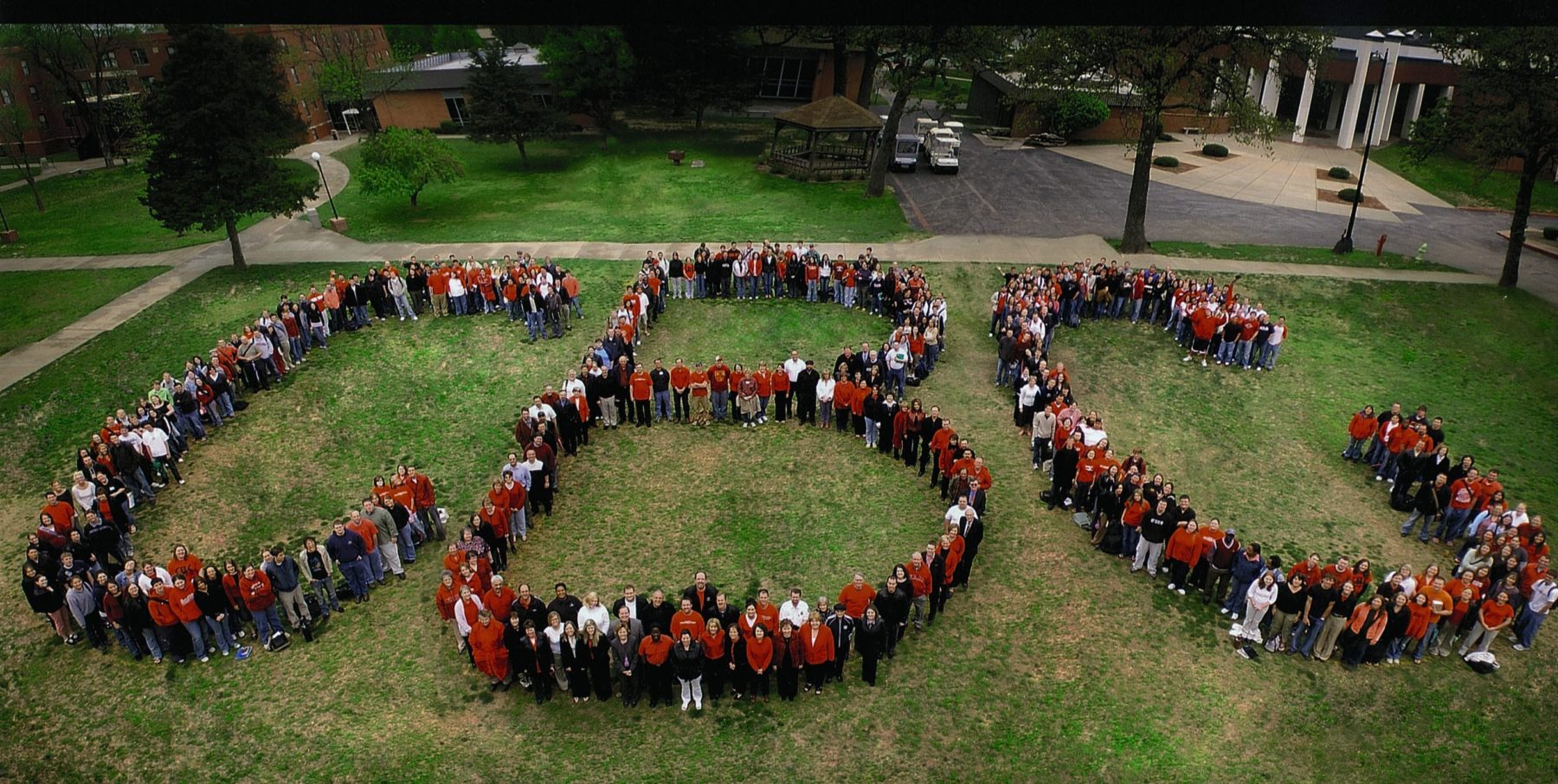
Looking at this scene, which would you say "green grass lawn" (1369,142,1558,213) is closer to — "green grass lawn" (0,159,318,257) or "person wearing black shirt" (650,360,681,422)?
"person wearing black shirt" (650,360,681,422)

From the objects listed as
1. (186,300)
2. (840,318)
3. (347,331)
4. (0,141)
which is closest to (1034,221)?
(840,318)

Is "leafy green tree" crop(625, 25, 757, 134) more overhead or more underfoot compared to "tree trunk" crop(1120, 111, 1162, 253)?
more overhead

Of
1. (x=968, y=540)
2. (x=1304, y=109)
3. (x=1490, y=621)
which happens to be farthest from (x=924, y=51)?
(x=1304, y=109)

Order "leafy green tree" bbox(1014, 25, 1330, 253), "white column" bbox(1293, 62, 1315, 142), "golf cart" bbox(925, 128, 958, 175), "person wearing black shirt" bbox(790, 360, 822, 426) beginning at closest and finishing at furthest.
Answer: "person wearing black shirt" bbox(790, 360, 822, 426) < "leafy green tree" bbox(1014, 25, 1330, 253) < "golf cart" bbox(925, 128, 958, 175) < "white column" bbox(1293, 62, 1315, 142)

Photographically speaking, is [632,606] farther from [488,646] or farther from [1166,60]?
[1166,60]

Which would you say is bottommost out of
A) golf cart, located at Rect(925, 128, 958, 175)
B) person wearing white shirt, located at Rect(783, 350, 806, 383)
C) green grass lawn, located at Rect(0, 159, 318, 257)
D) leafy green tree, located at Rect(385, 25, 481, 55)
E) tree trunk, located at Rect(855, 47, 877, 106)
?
person wearing white shirt, located at Rect(783, 350, 806, 383)

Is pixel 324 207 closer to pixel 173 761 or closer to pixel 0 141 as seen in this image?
pixel 0 141

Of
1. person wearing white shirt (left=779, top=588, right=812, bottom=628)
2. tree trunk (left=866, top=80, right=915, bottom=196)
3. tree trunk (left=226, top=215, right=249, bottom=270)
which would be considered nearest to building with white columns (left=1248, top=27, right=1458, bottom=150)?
tree trunk (left=866, top=80, right=915, bottom=196)
